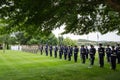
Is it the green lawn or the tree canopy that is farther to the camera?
the green lawn

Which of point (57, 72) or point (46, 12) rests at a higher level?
point (46, 12)

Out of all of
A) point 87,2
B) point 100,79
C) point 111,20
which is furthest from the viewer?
point 111,20

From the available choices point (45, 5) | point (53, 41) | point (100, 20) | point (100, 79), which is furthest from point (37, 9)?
point (53, 41)

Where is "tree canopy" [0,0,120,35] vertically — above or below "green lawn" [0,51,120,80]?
above

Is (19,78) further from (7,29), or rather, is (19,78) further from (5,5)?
(5,5)

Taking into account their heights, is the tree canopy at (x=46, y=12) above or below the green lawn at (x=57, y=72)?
above

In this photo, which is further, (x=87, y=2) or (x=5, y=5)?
(x=87, y=2)

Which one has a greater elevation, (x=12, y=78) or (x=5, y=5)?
(x=5, y=5)

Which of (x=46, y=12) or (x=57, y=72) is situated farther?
A: (x=57, y=72)

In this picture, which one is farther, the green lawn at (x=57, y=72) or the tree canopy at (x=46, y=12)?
the green lawn at (x=57, y=72)

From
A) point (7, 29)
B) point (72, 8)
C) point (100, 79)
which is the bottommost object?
point (100, 79)

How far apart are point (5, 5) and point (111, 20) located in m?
14.7

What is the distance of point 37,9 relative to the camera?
15367mm

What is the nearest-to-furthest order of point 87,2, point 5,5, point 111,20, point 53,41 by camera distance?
point 5,5 → point 87,2 → point 111,20 → point 53,41
